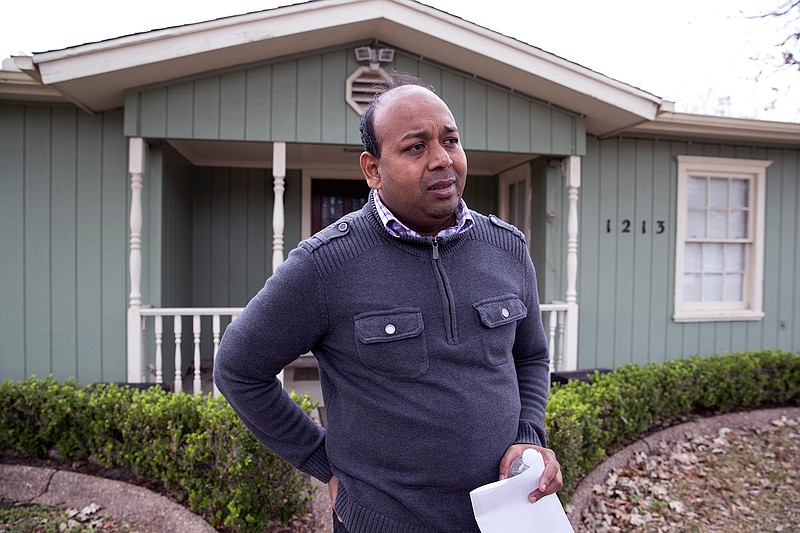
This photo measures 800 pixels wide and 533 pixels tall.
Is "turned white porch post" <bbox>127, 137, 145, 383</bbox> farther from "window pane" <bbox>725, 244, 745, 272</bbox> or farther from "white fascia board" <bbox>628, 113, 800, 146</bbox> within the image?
"window pane" <bbox>725, 244, 745, 272</bbox>

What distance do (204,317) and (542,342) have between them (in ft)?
19.6

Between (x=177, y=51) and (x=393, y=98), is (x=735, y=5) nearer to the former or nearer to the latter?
(x=177, y=51)

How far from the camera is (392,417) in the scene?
122 centimetres

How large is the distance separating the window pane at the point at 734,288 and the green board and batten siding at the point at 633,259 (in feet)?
1.01

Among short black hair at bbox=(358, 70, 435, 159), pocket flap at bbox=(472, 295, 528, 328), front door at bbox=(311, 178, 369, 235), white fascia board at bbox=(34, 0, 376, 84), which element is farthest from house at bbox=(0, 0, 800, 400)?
pocket flap at bbox=(472, 295, 528, 328)

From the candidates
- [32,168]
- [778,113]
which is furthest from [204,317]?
[778,113]

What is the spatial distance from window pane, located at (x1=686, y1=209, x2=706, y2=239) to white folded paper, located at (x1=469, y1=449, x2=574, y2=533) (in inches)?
226

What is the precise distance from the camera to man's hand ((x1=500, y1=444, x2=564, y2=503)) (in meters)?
1.28

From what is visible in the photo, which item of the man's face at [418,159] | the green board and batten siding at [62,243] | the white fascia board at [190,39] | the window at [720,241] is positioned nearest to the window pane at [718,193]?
the window at [720,241]

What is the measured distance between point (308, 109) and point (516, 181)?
9.37ft

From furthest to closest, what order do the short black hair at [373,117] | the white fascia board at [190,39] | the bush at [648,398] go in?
the white fascia board at [190,39], the bush at [648,398], the short black hair at [373,117]

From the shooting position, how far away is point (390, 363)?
1217mm

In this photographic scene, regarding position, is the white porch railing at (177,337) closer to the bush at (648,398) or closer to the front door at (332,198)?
the bush at (648,398)

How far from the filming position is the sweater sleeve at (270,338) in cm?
122
